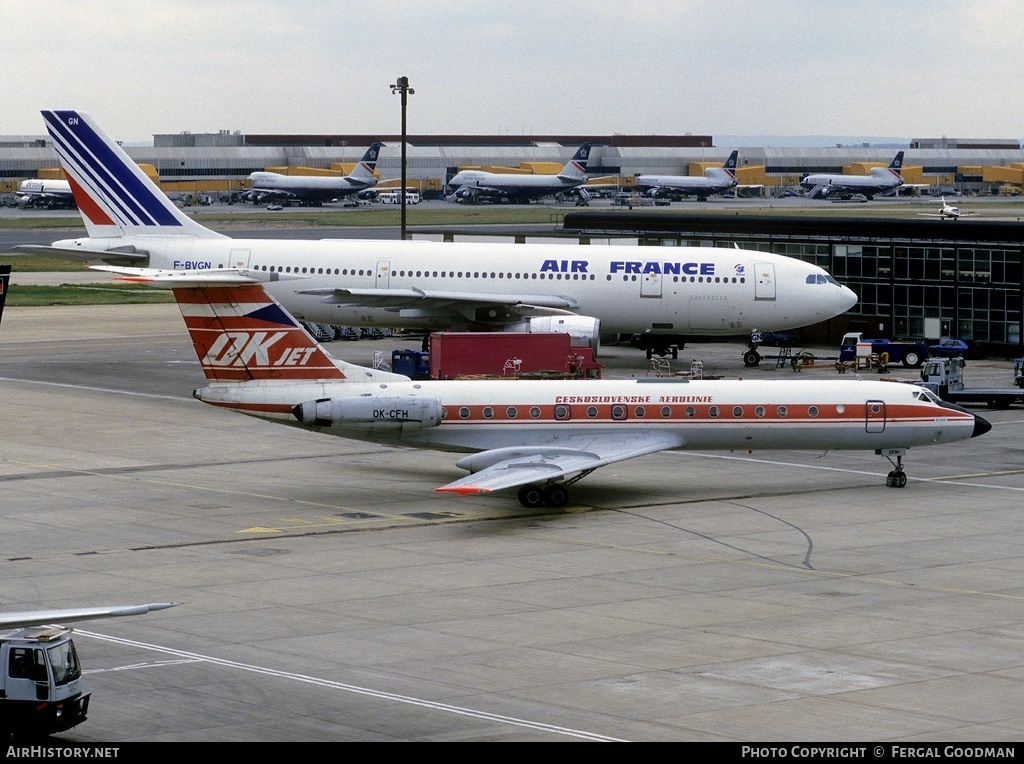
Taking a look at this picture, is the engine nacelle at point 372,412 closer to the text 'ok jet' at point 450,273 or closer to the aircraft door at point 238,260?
the text 'ok jet' at point 450,273

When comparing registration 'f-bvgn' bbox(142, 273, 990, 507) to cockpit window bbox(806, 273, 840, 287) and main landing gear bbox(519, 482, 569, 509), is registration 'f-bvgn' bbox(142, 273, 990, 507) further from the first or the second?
cockpit window bbox(806, 273, 840, 287)

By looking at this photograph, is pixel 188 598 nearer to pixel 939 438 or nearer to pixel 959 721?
pixel 959 721

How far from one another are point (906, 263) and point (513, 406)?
43599 millimetres

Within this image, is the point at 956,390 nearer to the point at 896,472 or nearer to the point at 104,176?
the point at 896,472

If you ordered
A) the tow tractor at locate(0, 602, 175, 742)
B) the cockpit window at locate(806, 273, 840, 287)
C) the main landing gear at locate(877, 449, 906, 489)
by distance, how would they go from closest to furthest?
the tow tractor at locate(0, 602, 175, 742) → the main landing gear at locate(877, 449, 906, 489) → the cockpit window at locate(806, 273, 840, 287)

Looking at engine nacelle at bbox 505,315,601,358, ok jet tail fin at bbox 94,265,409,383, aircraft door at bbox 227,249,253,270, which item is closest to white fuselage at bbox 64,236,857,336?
aircraft door at bbox 227,249,253,270

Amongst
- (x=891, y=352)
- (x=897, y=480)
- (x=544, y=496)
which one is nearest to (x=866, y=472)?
(x=897, y=480)

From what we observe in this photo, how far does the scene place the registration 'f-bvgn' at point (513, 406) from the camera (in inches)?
1650

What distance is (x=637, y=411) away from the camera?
43.1 metres

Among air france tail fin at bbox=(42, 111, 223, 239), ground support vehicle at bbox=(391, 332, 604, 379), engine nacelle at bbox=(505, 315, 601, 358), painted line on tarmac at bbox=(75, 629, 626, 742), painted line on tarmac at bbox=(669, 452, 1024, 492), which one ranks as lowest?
painted line on tarmac at bbox=(75, 629, 626, 742)

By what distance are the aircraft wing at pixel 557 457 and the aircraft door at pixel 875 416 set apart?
5.08m

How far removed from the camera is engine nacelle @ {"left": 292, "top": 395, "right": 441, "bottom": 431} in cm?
4144

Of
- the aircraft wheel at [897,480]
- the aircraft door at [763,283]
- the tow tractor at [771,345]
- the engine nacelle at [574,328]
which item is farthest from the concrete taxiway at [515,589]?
the tow tractor at [771,345]

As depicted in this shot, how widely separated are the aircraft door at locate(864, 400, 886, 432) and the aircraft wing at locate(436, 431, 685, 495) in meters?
5.08
